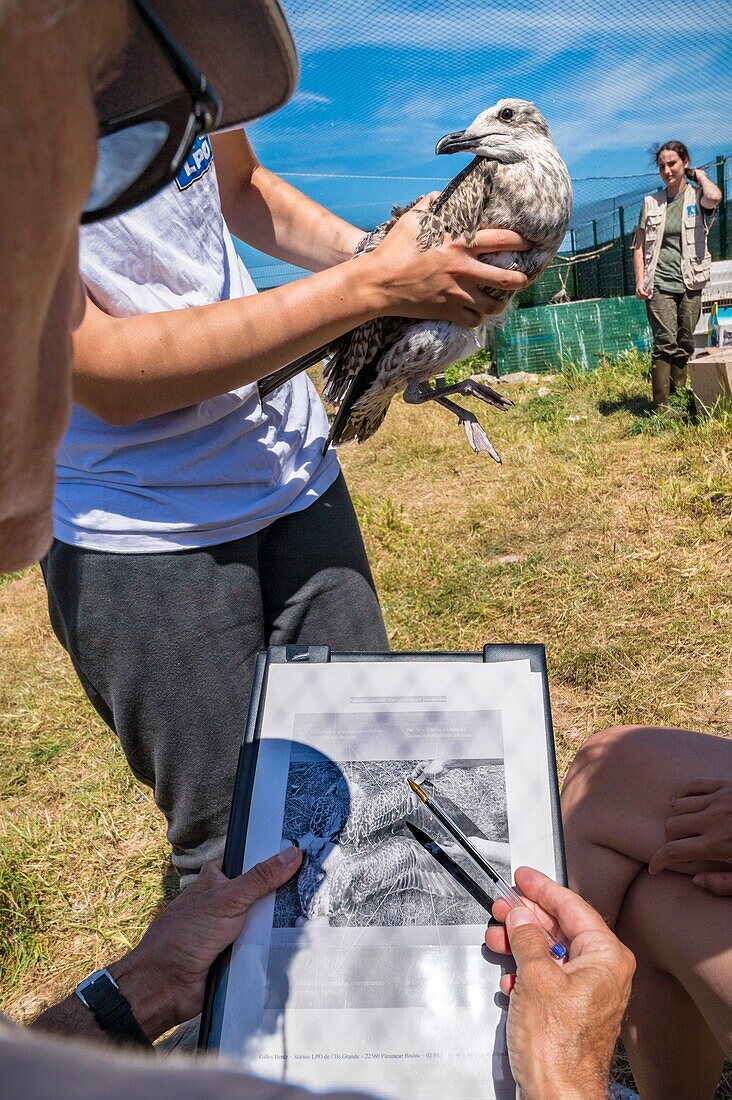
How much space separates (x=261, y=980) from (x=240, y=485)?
2.54 ft

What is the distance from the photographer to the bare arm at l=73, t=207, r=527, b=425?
1.10 m

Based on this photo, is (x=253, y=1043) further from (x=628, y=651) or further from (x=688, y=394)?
(x=688, y=394)

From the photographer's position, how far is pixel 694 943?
123 cm

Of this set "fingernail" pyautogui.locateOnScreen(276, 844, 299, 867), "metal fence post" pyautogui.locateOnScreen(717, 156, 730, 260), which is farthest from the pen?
"metal fence post" pyautogui.locateOnScreen(717, 156, 730, 260)

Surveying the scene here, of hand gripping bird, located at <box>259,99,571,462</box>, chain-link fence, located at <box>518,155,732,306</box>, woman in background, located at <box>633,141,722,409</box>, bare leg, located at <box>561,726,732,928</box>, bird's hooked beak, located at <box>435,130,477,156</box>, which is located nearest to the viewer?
bare leg, located at <box>561,726,732,928</box>

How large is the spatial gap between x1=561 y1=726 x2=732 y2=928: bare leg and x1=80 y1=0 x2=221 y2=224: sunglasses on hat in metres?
1.28

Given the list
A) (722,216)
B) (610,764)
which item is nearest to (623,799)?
(610,764)

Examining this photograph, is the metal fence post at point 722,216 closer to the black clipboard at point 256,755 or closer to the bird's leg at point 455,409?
the bird's leg at point 455,409

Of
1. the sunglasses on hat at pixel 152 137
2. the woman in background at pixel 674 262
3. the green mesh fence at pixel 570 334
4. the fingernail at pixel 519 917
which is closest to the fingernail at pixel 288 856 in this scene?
the fingernail at pixel 519 917

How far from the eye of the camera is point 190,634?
1.35 metres

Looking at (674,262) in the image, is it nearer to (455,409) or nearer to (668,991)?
(455,409)

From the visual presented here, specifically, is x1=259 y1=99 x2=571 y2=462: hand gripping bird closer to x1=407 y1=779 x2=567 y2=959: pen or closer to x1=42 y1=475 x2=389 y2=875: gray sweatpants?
x1=42 y1=475 x2=389 y2=875: gray sweatpants

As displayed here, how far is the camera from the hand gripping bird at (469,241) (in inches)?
62.7

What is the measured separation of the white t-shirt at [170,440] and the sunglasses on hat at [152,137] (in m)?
0.55
